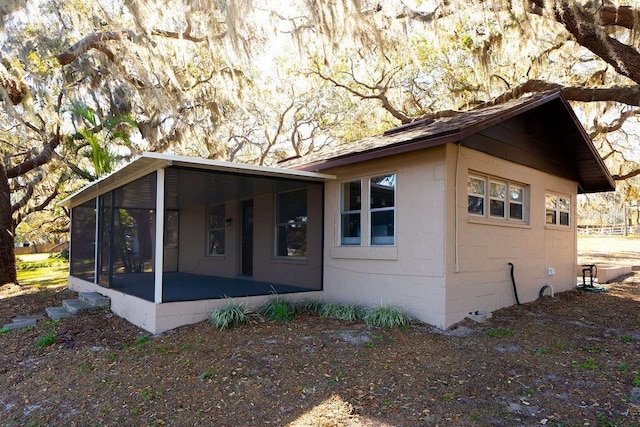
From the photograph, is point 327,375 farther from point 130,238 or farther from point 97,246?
point 97,246

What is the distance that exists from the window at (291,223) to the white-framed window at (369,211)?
131 centimetres

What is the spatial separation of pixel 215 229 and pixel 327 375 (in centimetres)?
872

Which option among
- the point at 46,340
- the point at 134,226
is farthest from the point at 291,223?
the point at 46,340

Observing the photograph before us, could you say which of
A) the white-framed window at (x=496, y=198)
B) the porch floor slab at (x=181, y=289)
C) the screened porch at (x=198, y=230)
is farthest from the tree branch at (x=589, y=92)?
the porch floor slab at (x=181, y=289)

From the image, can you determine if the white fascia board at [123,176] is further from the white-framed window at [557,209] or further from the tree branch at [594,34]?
the white-framed window at [557,209]

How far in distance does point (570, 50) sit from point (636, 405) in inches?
407

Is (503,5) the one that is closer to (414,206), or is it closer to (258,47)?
(414,206)

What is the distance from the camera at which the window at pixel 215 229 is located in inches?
496

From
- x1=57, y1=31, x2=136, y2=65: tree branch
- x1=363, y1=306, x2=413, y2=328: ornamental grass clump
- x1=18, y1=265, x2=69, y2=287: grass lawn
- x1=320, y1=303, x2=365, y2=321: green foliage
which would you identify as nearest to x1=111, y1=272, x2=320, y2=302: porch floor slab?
x1=320, y1=303, x2=365, y2=321: green foliage

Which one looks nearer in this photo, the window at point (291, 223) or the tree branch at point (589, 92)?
the tree branch at point (589, 92)

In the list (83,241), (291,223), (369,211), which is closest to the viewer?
(369,211)

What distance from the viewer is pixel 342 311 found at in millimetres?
7426

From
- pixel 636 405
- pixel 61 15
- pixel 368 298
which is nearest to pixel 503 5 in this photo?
pixel 368 298

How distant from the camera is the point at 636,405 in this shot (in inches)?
159
